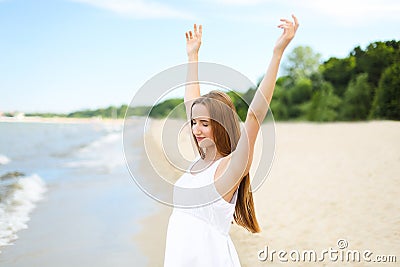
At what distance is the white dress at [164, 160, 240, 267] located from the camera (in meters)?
1.45

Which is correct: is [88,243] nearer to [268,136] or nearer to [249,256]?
[249,256]

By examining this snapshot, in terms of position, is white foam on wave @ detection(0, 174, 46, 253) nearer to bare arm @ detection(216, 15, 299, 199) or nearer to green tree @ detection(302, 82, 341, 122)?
bare arm @ detection(216, 15, 299, 199)

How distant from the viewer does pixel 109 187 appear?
917 centimetres

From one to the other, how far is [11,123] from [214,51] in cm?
1617

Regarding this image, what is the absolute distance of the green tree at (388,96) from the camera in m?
18.9

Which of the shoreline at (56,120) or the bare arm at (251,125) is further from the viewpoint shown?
the shoreline at (56,120)

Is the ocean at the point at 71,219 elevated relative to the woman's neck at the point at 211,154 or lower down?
lower down

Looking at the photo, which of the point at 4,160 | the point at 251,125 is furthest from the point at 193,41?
the point at 4,160

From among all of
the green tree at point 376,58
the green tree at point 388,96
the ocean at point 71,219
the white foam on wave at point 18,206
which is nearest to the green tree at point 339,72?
the green tree at point 376,58

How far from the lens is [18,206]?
736 cm

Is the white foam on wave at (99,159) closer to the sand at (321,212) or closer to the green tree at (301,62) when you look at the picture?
the sand at (321,212)

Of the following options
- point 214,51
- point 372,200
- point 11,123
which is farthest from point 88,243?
point 11,123

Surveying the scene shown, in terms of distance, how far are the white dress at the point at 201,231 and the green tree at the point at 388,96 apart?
58.8ft

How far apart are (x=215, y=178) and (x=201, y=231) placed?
0.49 ft
